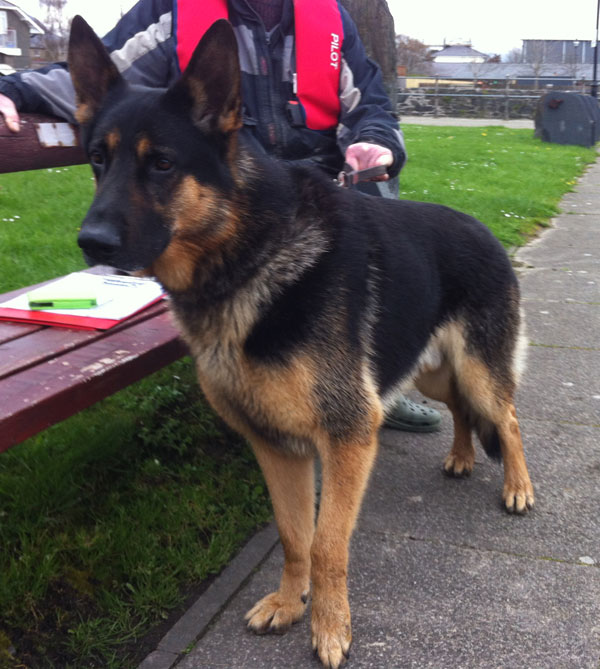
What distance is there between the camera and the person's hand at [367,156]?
3225 millimetres

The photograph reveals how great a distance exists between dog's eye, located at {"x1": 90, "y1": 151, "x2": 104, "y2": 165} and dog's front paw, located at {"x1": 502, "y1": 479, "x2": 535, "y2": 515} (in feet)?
6.94

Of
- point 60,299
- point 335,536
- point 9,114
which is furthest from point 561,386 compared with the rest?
point 9,114

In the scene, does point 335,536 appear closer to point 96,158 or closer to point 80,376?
point 80,376

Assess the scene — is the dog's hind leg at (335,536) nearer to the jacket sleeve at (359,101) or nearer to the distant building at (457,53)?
the jacket sleeve at (359,101)

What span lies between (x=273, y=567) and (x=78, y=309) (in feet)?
4.04

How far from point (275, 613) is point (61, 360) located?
1092 millimetres

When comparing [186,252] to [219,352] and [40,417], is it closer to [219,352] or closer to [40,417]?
[219,352]

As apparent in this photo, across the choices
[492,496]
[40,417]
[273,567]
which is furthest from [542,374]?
[40,417]

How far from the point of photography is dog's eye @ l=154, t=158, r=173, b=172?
7.22 feet

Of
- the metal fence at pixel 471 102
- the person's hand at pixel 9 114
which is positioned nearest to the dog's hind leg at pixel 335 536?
the person's hand at pixel 9 114

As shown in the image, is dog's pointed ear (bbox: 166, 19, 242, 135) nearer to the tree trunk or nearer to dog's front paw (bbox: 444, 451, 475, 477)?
dog's front paw (bbox: 444, 451, 475, 477)

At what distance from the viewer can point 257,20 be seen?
11.0 feet

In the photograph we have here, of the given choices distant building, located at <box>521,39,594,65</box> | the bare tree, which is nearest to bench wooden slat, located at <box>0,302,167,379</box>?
the bare tree

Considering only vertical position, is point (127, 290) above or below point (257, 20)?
below
